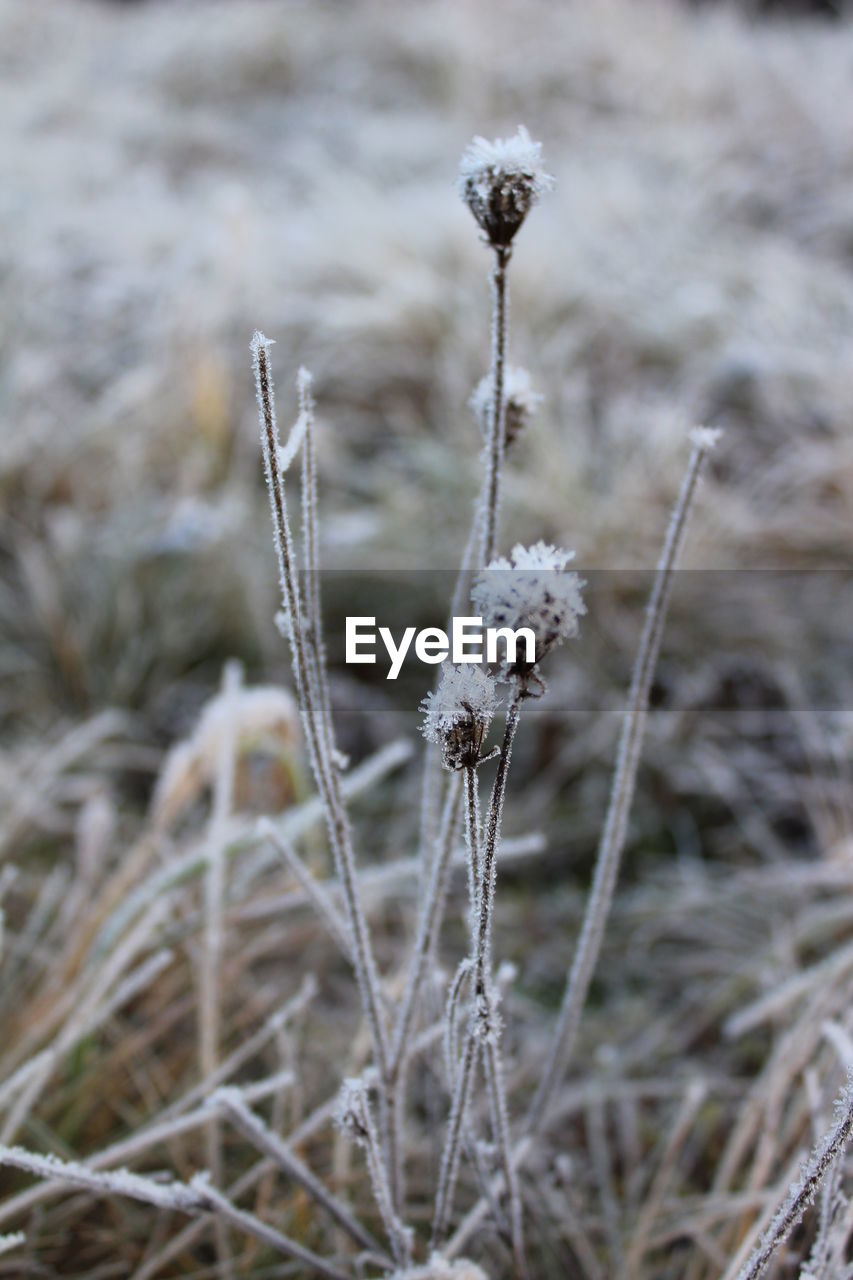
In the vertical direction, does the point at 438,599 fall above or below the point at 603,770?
above

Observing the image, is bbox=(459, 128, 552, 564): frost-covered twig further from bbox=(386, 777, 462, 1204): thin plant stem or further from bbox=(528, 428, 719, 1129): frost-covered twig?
bbox=(386, 777, 462, 1204): thin plant stem

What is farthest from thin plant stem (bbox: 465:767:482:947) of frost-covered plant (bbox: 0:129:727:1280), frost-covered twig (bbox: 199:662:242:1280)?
frost-covered twig (bbox: 199:662:242:1280)

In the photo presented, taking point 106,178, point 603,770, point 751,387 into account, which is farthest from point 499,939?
point 106,178

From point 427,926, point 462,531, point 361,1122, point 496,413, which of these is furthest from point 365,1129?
point 462,531

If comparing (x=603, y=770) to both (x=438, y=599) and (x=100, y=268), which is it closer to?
(x=438, y=599)

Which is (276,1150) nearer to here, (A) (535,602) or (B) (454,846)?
(B) (454,846)

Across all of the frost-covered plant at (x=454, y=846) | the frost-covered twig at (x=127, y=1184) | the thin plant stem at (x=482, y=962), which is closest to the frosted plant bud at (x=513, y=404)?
the frost-covered plant at (x=454, y=846)
